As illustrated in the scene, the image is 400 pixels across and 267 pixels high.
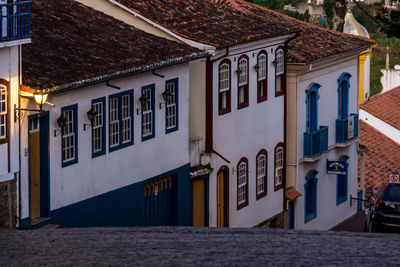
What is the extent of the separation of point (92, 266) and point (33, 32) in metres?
9.79

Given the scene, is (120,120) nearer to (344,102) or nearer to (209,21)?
(209,21)

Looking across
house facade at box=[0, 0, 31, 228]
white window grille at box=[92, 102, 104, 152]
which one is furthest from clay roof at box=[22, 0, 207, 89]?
white window grille at box=[92, 102, 104, 152]

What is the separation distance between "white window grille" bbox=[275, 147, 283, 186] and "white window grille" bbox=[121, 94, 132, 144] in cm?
896

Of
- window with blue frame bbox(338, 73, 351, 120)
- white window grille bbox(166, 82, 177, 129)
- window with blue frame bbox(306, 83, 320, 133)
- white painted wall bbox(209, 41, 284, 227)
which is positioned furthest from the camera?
window with blue frame bbox(338, 73, 351, 120)

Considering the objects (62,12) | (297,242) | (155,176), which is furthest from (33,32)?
(297,242)

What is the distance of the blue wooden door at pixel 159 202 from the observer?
28797 mm

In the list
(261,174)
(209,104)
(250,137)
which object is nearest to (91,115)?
(209,104)

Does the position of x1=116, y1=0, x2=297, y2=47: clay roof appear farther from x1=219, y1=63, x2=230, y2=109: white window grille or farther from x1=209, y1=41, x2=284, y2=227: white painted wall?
x1=219, y1=63, x2=230, y2=109: white window grille

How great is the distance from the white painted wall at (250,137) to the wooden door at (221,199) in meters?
0.23

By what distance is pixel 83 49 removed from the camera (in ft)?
88.4

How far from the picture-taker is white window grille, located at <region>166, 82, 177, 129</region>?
96.3ft

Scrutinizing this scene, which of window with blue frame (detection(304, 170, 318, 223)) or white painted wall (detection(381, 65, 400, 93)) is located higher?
window with blue frame (detection(304, 170, 318, 223))

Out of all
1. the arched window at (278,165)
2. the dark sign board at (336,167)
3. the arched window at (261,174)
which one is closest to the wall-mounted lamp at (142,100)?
the arched window at (261,174)

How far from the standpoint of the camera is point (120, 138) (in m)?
27.2
